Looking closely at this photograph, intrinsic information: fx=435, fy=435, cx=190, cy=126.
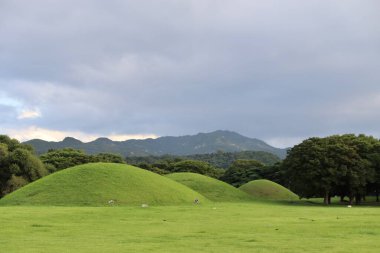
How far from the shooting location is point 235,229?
21859 mm

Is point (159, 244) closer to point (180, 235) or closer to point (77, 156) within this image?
point (180, 235)

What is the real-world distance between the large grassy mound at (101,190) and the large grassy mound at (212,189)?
27.2 feet

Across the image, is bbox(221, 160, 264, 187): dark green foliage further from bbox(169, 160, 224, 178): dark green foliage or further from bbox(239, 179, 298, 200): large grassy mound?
bbox(239, 179, 298, 200): large grassy mound

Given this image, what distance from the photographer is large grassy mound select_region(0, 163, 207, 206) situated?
1909 inches

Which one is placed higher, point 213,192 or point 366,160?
point 366,160

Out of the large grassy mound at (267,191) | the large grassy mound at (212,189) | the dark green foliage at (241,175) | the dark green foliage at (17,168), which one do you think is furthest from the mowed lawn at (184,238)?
→ the dark green foliage at (241,175)

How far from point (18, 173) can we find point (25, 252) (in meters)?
60.4

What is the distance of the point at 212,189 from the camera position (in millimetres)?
68875

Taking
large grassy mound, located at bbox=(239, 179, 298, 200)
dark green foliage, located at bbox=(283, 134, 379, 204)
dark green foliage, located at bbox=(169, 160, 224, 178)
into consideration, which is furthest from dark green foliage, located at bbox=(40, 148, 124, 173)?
dark green foliage, located at bbox=(283, 134, 379, 204)

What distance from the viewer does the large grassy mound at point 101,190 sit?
48500 mm

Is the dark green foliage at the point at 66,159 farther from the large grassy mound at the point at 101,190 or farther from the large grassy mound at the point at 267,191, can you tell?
the large grassy mound at the point at 267,191

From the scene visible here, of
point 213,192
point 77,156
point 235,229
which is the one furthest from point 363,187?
point 77,156

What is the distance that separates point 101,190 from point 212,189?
2289 centimetres

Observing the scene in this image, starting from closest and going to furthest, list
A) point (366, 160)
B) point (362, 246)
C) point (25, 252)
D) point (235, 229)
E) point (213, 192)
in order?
point (25, 252) < point (362, 246) < point (235, 229) < point (366, 160) < point (213, 192)
